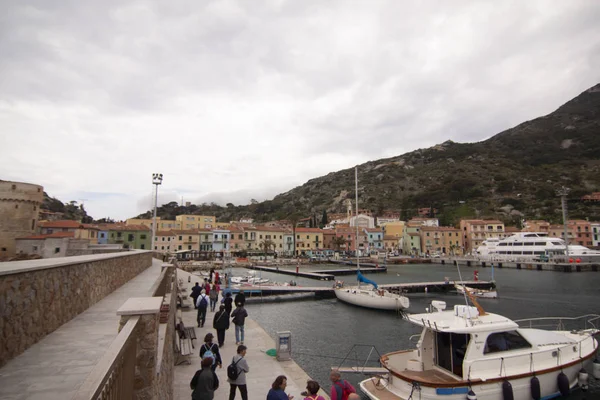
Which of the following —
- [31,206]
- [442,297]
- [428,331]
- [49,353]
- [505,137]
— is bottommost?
[442,297]

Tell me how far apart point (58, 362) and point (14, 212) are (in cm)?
3300

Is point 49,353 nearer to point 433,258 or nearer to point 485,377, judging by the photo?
point 485,377

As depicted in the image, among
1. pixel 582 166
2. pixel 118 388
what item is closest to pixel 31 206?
pixel 118 388

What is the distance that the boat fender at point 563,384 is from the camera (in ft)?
35.2

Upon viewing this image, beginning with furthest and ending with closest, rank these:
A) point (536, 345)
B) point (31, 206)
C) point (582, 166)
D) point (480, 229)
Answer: point (582, 166) → point (480, 229) → point (31, 206) → point (536, 345)

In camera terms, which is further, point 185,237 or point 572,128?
point 572,128

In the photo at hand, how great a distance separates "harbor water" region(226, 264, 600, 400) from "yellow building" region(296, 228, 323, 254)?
54.0m

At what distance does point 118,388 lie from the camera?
2582mm

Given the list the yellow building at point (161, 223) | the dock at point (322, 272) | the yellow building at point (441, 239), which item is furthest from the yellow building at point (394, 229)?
the yellow building at point (161, 223)

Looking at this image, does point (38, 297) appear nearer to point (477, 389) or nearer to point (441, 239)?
point (477, 389)

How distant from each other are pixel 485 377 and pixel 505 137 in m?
224

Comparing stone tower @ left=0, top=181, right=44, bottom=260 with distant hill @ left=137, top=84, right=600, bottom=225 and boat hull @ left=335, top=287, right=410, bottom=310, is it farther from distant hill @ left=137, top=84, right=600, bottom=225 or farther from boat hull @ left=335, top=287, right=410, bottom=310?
distant hill @ left=137, top=84, right=600, bottom=225

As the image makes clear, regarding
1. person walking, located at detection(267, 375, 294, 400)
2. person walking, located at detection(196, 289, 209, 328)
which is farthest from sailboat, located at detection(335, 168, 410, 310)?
person walking, located at detection(267, 375, 294, 400)

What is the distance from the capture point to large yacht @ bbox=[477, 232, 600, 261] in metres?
65.1
